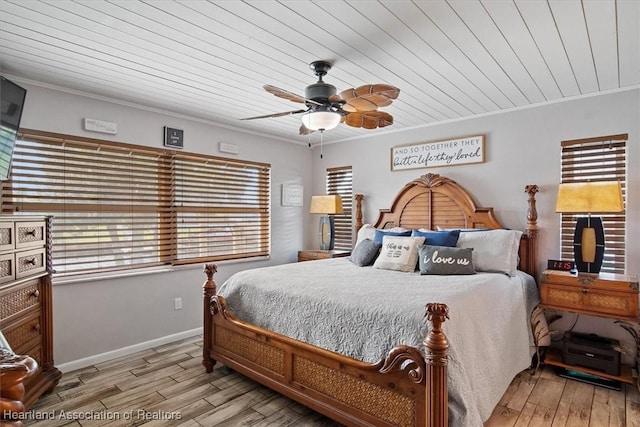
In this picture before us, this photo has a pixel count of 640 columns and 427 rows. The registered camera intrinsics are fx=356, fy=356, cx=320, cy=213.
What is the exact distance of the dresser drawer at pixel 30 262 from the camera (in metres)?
2.29

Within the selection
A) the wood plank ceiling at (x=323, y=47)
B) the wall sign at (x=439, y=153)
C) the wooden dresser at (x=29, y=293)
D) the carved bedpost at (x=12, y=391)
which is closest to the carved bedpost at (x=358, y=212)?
the wall sign at (x=439, y=153)

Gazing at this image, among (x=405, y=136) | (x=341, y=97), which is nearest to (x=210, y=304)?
(x=341, y=97)

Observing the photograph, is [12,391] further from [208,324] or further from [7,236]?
[208,324]

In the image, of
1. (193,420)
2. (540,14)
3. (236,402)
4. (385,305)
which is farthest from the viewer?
(236,402)

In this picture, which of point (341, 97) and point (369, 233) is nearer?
point (341, 97)

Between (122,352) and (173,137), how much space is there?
2.15 meters

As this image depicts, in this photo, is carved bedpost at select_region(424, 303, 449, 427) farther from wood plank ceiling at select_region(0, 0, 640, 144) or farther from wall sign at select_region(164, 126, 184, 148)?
wall sign at select_region(164, 126, 184, 148)

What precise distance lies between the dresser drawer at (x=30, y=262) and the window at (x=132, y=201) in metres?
0.49

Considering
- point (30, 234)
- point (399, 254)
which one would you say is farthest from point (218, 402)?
point (399, 254)

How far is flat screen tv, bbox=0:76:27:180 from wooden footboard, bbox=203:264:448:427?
59.1 inches

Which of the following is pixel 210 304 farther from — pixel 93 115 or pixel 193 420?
pixel 93 115

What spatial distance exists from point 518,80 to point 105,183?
3.66 meters

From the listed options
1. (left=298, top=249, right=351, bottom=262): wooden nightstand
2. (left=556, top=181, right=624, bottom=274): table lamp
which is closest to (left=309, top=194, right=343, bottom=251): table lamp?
(left=298, top=249, right=351, bottom=262): wooden nightstand

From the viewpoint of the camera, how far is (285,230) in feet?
16.2
